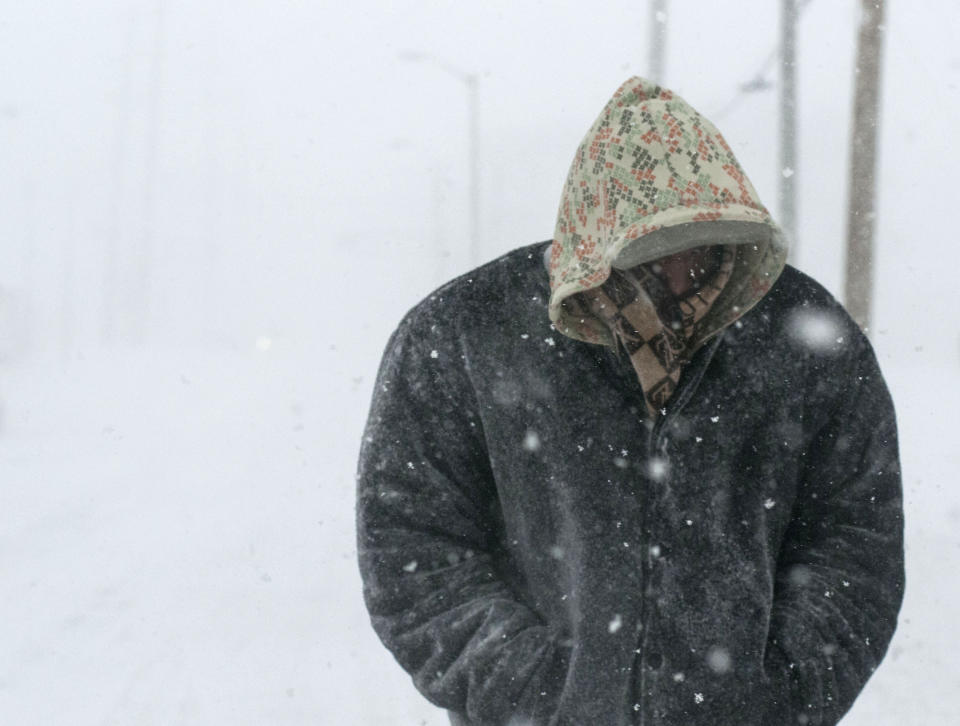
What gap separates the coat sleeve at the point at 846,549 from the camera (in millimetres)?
1829

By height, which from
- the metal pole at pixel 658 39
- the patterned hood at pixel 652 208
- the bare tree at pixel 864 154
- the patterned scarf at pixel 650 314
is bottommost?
the patterned scarf at pixel 650 314

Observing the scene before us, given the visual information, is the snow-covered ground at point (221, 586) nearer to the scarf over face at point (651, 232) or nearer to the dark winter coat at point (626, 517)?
the dark winter coat at point (626, 517)

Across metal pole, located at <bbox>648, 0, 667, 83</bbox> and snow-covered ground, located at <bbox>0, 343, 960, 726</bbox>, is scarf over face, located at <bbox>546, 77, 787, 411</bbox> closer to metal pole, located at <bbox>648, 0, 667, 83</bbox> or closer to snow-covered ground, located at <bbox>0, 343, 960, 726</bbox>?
snow-covered ground, located at <bbox>0, 343, 960, 726</bbox>

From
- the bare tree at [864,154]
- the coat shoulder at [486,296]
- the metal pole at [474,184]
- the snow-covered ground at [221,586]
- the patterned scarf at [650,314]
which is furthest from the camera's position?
the metal pole at [474,184]

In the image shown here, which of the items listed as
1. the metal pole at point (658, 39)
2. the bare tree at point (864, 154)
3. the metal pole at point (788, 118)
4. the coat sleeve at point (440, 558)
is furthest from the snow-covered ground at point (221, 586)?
the metal pole at point (658, 39)

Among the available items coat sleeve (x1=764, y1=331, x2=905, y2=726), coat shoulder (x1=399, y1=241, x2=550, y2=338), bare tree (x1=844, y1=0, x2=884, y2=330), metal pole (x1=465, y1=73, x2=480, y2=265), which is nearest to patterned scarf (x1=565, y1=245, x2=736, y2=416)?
coat shoulder (x1=399, y1=241, x2=550, y2=338)

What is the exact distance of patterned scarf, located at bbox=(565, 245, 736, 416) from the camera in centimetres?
182

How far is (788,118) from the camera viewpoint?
7.64 meters

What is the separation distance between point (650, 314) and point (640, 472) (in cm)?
30

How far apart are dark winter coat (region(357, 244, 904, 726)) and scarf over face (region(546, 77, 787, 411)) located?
7cm

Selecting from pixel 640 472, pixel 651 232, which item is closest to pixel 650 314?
pixel 651 232

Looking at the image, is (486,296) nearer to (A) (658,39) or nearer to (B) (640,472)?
(B) (640,472)

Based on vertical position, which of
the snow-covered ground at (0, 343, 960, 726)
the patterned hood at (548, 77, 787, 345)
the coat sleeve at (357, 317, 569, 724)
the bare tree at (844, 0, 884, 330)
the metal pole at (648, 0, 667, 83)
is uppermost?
the metal pole at (648, 0, 667, 83)

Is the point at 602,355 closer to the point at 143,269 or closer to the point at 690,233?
the point at 690,233
